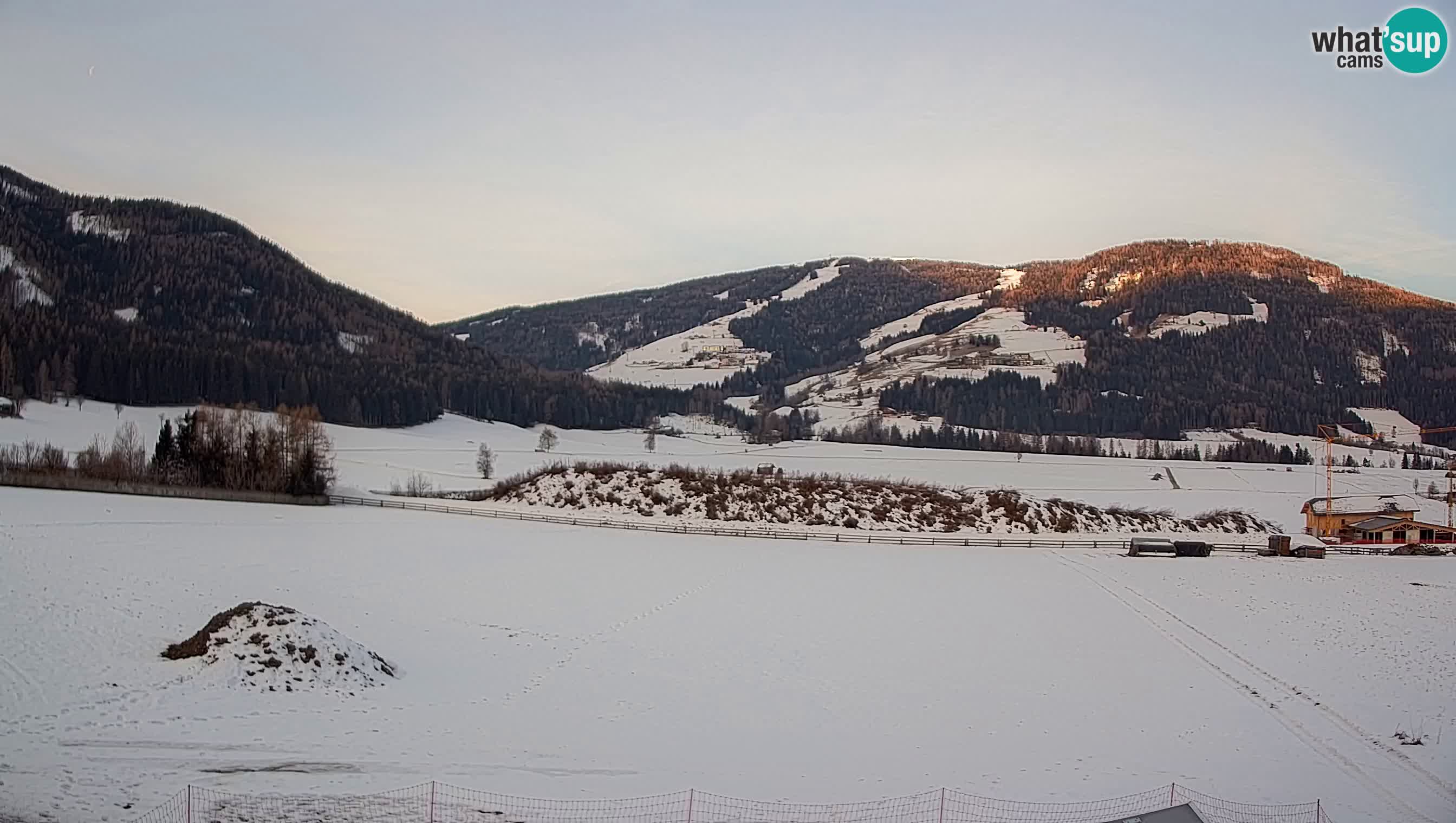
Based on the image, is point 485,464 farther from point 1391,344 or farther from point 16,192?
point 1391,344

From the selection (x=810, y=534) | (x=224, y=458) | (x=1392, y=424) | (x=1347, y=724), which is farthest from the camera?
(x=1392, y=424)

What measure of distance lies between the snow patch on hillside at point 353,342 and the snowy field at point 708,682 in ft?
361

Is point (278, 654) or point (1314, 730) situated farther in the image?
point (278, 654)

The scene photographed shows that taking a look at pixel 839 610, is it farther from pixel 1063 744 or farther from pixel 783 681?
pixel 1063 744

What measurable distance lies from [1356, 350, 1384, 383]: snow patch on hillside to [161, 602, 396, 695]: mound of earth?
175497 mm

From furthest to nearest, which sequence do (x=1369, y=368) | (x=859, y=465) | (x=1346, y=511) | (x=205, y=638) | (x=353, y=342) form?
1. (x=1369, y=368)
2. (x=353, y=342)
3. (x=859, y=465)
4. (x=1346, y=511)
5. (x=205, y=638)

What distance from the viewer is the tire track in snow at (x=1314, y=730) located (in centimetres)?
1344

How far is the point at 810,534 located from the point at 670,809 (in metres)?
34.9

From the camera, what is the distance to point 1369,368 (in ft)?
516

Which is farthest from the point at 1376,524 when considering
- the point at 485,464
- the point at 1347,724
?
the point at 485,464

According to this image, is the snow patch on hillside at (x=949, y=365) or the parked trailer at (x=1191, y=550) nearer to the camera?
the parked trailer at (x=1191, y=550)

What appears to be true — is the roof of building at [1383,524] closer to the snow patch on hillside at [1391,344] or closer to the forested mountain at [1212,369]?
the forested mountain at [1212,369]

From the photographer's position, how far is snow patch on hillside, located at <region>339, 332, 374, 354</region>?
139250 millimetres

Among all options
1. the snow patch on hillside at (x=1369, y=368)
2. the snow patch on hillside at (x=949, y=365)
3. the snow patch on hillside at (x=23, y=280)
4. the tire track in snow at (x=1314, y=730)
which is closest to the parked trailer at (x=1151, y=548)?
the tire track in snow at (x=1314, y=730)
